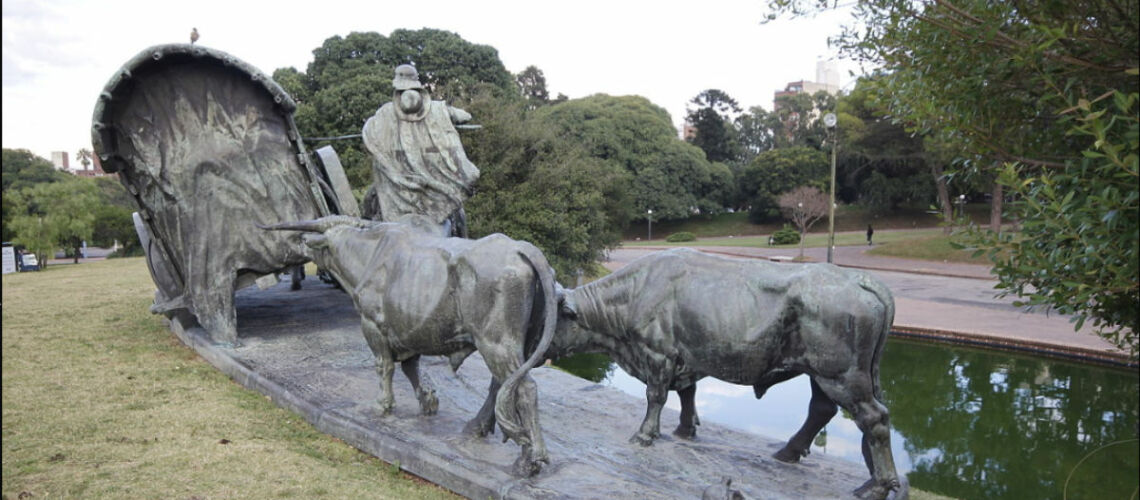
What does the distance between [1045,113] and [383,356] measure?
4.40 meters

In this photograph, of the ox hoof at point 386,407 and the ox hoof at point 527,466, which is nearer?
the ox hoof at point 527,466

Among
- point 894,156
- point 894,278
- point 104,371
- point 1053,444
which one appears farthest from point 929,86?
point 894,156

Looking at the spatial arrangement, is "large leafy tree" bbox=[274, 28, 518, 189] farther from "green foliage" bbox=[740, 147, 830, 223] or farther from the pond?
"green foliage" bbox=[740, 147, 830, 223]

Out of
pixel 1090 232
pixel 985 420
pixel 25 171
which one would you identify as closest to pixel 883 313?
Result: pixel 1090 232

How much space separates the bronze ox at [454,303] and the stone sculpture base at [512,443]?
0.77ft

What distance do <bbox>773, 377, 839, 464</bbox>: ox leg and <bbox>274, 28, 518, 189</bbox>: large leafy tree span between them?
21029 mm

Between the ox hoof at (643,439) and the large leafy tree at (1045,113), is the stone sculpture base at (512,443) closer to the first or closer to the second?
the ox hoof at (643,439)

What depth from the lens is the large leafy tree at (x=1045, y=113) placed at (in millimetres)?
2881

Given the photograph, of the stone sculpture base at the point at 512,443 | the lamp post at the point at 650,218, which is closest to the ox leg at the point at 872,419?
the stone sculpture base at the point at 512,443

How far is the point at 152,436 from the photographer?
5.37 m

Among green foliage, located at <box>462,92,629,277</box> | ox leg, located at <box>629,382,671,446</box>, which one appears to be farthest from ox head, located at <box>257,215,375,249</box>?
green foliage, located at <box>462,92,629,277</box>

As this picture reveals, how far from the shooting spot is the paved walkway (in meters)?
10.8

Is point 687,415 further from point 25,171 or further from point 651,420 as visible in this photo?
point 25,171

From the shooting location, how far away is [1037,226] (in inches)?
135
